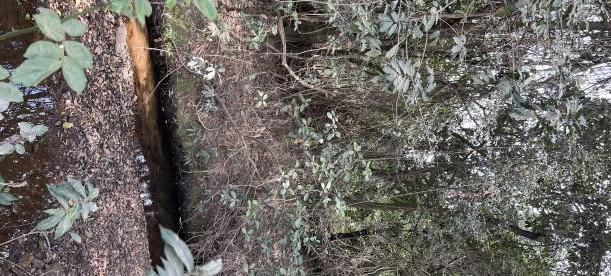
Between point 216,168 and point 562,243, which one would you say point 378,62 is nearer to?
point 216,168

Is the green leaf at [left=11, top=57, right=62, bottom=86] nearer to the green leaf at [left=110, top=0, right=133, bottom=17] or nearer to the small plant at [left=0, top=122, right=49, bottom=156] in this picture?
the green leaf at [left=110, top=0, right=133, bottom=17]

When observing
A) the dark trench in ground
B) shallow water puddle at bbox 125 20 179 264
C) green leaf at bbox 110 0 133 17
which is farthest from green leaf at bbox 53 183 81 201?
shallow water puddle at bbox 125 20 179 264

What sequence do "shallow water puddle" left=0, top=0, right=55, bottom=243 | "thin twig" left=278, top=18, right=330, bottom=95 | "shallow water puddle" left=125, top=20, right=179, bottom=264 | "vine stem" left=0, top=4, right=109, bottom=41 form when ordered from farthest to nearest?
"shallow water puddle" left=125, top=20, right=179, bottom=264
"thin twig" left=278, top=18, right=330, bottom=95
"shallow water puddle" left=0, top=0, right=55, bottom=243
"vine stem" left=0, top=4, right=109, bottom=41

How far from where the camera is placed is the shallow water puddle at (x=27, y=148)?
3.05m

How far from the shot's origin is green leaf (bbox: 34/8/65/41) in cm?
113

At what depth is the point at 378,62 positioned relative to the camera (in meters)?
3.63

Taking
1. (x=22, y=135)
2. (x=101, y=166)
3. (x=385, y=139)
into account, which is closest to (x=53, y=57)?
(x=22, y=135)

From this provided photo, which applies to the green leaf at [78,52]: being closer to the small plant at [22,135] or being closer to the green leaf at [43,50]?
the green leaf at [43,50]

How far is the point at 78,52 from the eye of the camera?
1.13 meters

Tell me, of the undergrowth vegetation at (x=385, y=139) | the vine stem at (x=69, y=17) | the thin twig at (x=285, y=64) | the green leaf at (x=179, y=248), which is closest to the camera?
the green leaf at (x=179, y=248)

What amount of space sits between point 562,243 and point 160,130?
388cm

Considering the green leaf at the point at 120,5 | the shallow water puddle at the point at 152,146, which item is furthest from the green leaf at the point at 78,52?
the shallow water puddle at the point at 152,146

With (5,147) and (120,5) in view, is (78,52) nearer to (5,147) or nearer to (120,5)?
(120,5)

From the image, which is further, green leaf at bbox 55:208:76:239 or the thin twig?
the thin twig
